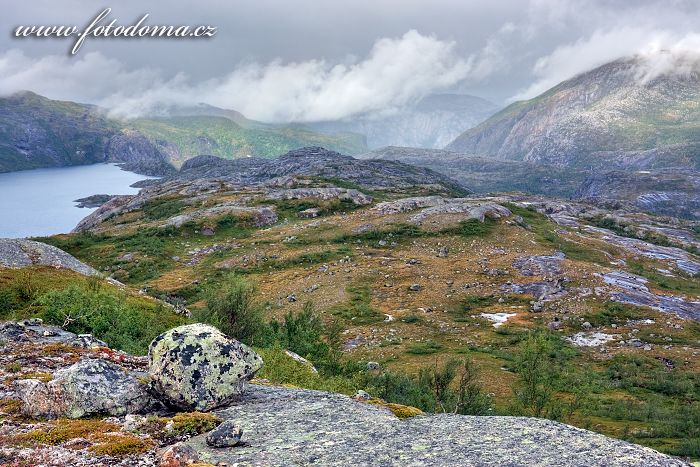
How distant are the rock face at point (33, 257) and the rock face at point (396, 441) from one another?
45738mm

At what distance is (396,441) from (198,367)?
6.34 m

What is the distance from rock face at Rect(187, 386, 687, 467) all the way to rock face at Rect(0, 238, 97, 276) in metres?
45.7

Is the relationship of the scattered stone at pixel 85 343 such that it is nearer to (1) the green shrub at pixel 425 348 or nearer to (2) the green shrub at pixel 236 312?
(2) the green shrub at pixel 236 312

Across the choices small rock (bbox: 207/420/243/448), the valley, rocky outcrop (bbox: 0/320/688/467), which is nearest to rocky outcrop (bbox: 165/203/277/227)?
the valley

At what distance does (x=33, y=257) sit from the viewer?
52219 millimetres

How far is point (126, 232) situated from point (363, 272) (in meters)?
67.3

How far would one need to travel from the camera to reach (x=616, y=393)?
1606 inches

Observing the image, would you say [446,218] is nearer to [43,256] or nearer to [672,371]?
[672,371]

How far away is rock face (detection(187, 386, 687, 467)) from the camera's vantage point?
35.5 ft

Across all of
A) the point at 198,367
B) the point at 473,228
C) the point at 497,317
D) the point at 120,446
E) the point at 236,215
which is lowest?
the point at 497,317

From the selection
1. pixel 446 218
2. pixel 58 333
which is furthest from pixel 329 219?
pixel 58 333

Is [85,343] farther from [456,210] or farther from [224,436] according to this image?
[456,210]

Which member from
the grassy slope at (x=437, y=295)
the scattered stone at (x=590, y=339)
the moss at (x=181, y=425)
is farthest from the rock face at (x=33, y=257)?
the scattered stone at (x=590, y=339)

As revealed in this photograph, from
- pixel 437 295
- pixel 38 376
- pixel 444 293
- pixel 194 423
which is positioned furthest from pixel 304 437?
pixel 444 293
